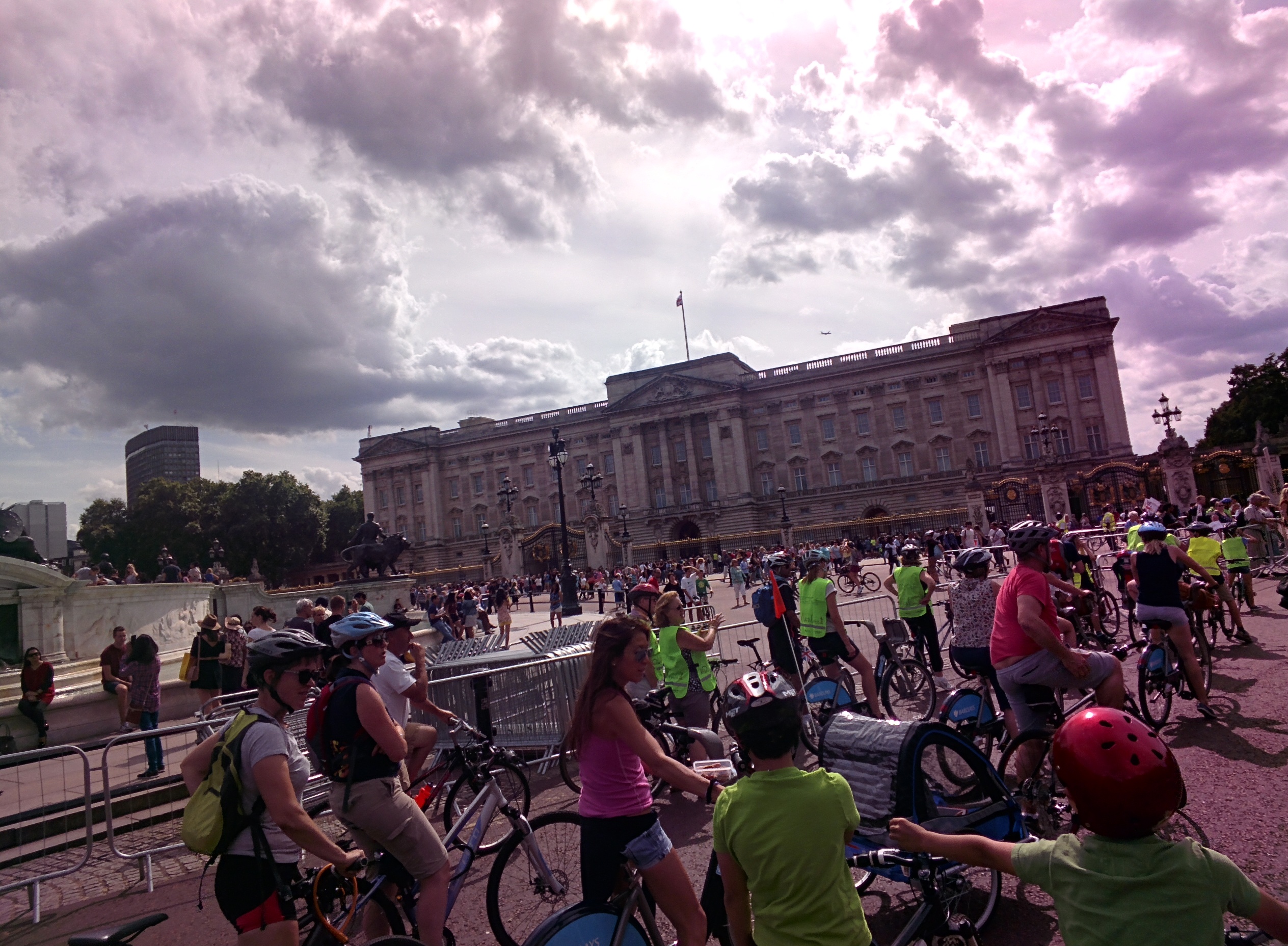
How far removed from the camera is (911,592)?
8.44 m

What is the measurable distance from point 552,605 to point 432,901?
24.8 meters

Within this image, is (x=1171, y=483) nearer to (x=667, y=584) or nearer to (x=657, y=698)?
(x=667, y=584)

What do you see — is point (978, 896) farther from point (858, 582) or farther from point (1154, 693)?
point (858, 582)

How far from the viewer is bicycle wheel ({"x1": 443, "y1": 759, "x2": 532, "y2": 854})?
5.34 metres

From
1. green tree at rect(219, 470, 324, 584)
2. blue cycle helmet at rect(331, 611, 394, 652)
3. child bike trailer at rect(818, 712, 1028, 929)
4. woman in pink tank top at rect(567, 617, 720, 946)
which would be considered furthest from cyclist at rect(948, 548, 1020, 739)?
green tree at rect(219, 470, 324, 584)

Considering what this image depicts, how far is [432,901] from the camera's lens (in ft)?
11.6

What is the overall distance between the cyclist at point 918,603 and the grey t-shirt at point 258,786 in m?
6.89

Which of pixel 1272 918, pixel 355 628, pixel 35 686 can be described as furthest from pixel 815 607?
pixel 35 686

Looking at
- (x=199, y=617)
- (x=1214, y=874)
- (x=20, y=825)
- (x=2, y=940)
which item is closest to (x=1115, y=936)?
(x=1214, y=874)

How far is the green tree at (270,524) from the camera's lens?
6919 centimetres

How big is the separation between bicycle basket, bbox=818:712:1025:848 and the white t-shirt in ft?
8.42

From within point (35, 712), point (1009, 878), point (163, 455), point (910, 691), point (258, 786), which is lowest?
point (1009, 878)

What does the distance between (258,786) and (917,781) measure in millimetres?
2662

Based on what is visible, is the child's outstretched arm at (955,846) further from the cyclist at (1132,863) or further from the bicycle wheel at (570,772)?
the bicycle wheel at (570,772)
